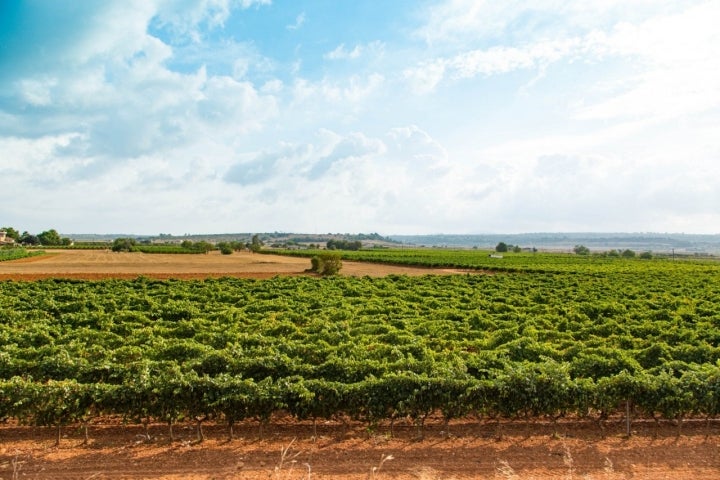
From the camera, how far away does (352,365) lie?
1366 centimetres

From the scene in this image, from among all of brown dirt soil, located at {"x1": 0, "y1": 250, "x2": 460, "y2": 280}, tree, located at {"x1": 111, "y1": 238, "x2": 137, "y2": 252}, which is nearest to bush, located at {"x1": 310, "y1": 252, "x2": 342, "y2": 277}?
brown dirt soil, located at {"x1": 0, "y1": 250, "x2": 460, "y2": 280}

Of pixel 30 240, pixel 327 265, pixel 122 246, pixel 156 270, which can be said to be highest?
pixel 30 240

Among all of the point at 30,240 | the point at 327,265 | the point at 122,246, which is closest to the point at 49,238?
the point at 30,240

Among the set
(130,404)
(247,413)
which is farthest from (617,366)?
(130,404)

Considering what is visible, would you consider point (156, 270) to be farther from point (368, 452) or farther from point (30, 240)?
point (30, 240)

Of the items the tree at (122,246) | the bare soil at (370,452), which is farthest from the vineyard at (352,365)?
the tree at (122,246)

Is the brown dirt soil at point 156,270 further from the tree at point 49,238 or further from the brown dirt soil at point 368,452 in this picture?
the tree at point 49,238

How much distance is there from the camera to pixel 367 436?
38.0 feet

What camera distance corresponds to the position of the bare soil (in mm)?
9891

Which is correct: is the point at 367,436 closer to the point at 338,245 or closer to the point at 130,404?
the point at 130,404

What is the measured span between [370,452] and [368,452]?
1.9 inches

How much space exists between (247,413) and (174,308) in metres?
16.6

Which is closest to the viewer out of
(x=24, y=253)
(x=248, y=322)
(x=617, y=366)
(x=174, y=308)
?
(x=617, y=366)

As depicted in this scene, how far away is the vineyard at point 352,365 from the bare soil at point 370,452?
45 centimetres
